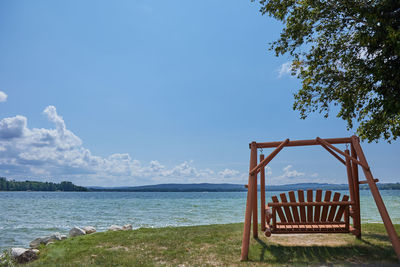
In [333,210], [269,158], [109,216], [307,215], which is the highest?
[269,158]

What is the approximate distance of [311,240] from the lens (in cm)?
812

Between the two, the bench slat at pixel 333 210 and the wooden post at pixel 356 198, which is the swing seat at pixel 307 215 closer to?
the bench slat at pixel 333 210

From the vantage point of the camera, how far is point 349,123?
991 centimetres

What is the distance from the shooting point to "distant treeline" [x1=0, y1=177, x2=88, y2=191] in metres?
141

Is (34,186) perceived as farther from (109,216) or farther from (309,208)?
(309,208)

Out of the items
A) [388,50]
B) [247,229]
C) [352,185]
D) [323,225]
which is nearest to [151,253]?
[247,229]

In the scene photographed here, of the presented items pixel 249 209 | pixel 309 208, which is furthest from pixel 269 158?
pixel 309 208

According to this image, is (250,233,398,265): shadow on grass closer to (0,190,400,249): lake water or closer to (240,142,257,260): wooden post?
(240,142,257,260): wooden post

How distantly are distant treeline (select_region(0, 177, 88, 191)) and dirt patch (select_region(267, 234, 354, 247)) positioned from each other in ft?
497

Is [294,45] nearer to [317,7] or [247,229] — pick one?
[317,7]

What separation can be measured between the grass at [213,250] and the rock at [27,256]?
21 cm

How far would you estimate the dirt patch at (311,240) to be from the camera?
7.65 metres

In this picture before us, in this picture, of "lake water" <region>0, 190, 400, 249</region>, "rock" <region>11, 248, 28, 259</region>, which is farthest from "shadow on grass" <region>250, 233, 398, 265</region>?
"lake water" <region>0, 190, 400, 249</region>

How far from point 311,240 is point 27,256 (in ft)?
26.2
